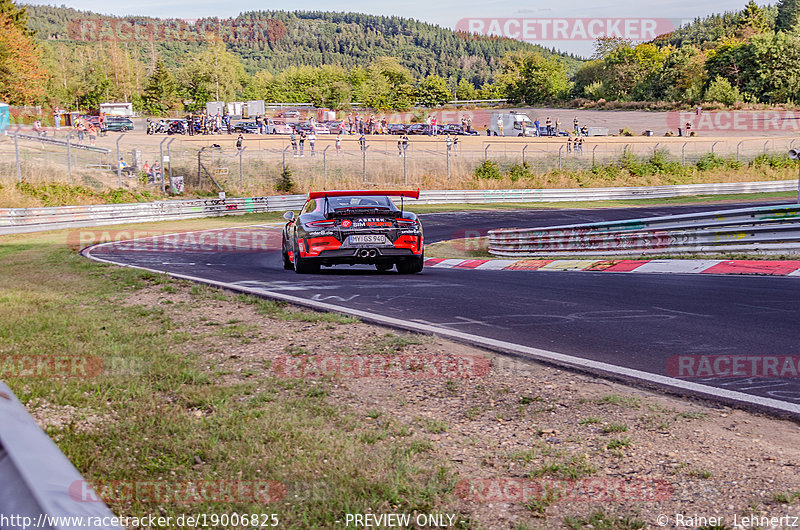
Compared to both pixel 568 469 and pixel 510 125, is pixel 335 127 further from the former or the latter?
pixel 568 469

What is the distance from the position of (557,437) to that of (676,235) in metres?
10.8

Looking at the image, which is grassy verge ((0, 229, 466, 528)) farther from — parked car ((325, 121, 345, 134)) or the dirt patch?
parked car ((325, 121, 345, 134))

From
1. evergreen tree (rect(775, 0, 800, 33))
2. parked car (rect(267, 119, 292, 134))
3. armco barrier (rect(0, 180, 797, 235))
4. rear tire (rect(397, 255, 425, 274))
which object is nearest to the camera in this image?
rear tire (rect(397, 255, 425, 274))

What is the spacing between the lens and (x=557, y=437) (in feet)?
13.1

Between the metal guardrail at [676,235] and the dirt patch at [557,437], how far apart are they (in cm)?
852

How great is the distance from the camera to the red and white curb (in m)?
10.8

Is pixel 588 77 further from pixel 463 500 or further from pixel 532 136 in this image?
pixel 463 500

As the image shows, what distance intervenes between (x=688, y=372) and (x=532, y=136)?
234 ft

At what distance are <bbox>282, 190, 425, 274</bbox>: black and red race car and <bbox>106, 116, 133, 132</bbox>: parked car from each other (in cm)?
6800

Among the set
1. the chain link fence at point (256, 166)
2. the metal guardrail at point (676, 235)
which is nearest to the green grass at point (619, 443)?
the metal guardrail at point (676, 235)

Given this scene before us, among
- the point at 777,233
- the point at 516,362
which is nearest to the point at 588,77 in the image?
the point at 777,233

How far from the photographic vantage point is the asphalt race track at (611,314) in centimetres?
529

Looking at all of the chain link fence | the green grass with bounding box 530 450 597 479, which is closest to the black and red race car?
the green grass with bounding box 530 450 597 479

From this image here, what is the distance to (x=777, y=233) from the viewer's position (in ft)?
40.2
